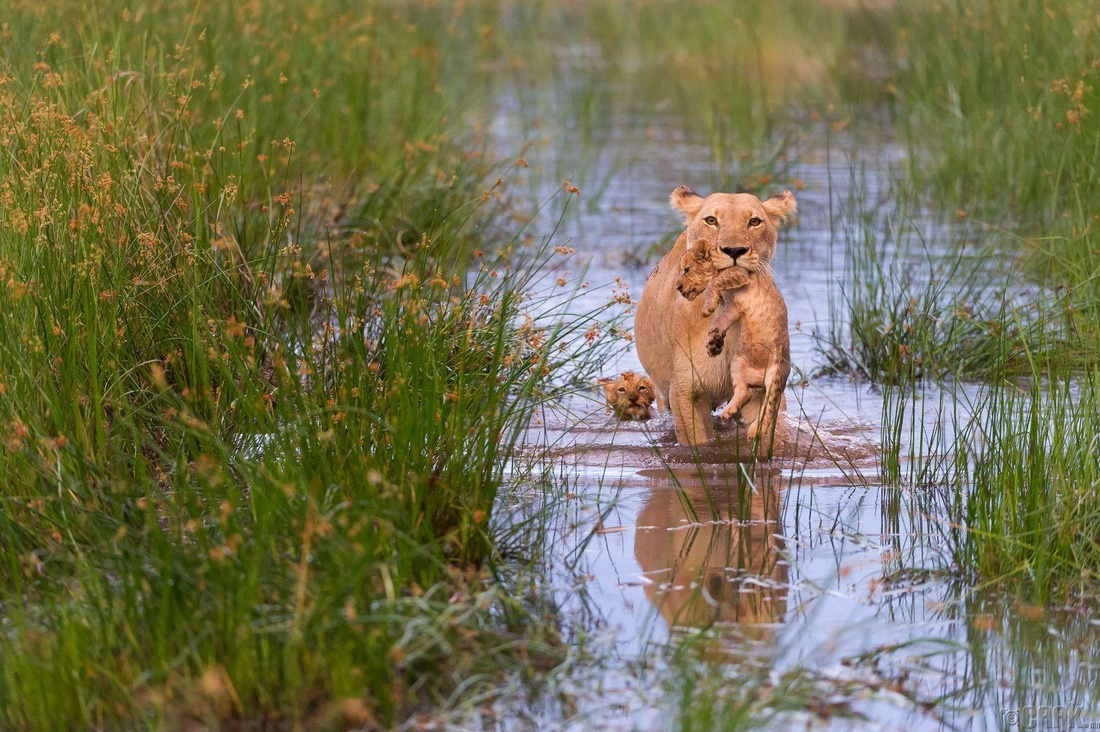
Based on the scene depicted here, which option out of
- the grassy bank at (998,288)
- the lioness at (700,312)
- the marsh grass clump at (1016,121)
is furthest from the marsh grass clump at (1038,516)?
the marsh grass clump at (1016,121)

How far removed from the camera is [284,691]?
138 inches

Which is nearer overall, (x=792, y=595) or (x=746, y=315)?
(x=792, y=595)

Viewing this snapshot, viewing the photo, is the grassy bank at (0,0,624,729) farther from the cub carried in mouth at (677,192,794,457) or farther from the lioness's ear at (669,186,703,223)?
the lioness's ear at (669,186,703,223)

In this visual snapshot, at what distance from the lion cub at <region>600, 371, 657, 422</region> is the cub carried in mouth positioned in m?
0.87

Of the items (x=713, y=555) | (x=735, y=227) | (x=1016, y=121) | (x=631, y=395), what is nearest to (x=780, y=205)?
(x=735, y=227)

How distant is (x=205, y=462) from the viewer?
13.6 ft

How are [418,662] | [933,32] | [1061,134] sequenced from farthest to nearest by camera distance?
[933,32]
[1061,134]
[418,662]

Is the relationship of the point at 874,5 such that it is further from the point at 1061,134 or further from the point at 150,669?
the point at 150,669

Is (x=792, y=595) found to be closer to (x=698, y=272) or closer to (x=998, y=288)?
(x=698, y=272)

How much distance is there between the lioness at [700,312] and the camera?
563cm

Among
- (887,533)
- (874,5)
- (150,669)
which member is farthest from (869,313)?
(874,5)

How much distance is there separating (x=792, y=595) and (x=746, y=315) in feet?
4.67

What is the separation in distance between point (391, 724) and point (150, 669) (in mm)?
557

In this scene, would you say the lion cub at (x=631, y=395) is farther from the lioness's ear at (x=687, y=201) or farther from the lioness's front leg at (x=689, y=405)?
the lioness's ear at (x=687, y=201)
